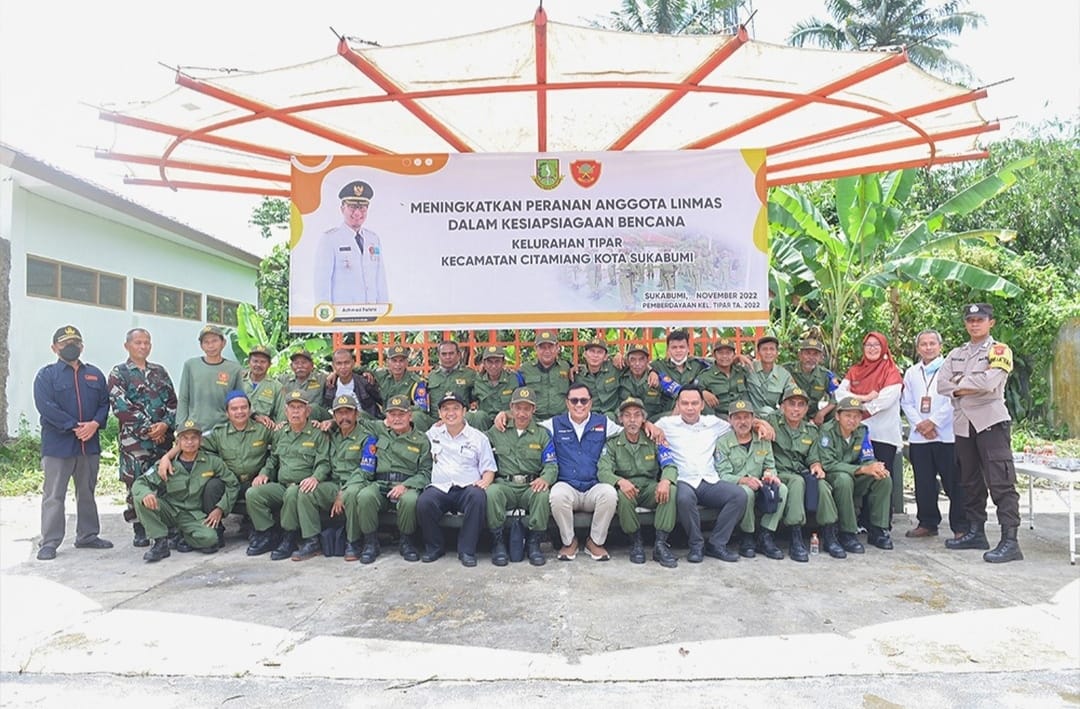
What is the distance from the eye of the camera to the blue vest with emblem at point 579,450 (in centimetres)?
526

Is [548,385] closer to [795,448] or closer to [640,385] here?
Result: [640,385]

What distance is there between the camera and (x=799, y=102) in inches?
205

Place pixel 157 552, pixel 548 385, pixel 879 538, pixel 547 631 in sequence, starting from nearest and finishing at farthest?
pixel 547 631
pixel 157 552
pixel 879 538
pixel 548 385

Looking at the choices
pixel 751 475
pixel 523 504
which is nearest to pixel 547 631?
pixel 523 504

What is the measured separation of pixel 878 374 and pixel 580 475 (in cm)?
254

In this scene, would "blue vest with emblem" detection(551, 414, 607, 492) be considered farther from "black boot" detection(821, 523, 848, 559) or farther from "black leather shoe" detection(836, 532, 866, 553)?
"black leather shoe" detection(836, 532, 866, 553)

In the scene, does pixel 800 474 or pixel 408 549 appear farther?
pixel 800 474

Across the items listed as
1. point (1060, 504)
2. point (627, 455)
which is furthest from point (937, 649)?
point (1060, 504)

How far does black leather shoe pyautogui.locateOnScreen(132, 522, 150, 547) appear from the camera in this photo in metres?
5.59

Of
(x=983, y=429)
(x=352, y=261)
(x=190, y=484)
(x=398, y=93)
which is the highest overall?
(x=398, y=93)

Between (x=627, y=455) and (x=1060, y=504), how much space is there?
468 cm

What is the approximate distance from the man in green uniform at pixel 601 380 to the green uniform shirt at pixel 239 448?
2535 mm

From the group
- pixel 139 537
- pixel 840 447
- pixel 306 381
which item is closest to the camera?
pixel 840 447

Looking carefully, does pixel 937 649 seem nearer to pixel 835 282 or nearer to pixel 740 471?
pixel 740 471
